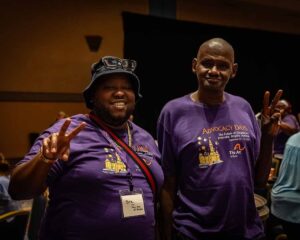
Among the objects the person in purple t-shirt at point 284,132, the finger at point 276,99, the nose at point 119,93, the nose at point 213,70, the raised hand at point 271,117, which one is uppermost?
the nose at point 213,70

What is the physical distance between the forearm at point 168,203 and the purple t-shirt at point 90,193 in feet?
0.95

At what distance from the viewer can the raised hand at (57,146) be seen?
1.28 metres

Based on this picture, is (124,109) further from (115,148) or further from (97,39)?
(97,39)

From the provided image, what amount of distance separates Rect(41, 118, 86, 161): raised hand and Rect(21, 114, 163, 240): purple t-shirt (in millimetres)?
112

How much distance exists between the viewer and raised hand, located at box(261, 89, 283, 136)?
187 centimetres

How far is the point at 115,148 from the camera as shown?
156cm

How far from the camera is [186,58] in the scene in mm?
6160

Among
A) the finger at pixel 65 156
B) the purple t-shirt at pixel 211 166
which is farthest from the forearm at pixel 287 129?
Answer: the finger at pixel 65 156

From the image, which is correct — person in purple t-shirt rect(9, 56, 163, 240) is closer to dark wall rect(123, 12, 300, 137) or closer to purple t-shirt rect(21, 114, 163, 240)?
purple t-shirt rect(21, 114, 163, 240)

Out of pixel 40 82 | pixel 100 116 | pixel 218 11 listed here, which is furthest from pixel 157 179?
pixel 218 11

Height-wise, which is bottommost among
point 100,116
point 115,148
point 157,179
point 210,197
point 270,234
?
point 270,234

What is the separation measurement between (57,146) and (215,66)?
0.88m

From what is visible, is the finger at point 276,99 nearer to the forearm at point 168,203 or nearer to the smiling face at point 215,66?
the smiling face at point 215,66

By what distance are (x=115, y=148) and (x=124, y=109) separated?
17cm
